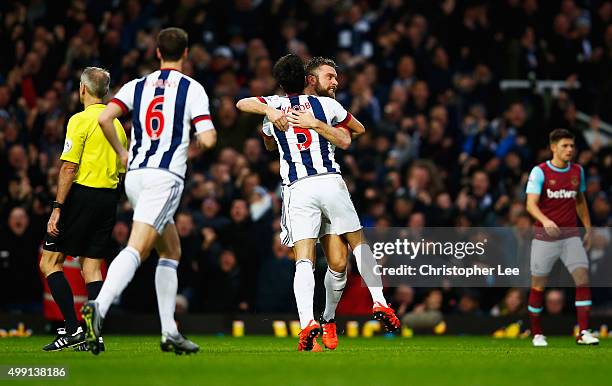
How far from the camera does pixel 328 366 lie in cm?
810

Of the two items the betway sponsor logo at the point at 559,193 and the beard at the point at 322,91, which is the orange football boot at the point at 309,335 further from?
the betway sponsor logo at the point at 559,193

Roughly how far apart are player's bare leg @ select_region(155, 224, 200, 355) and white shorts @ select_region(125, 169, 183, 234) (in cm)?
19

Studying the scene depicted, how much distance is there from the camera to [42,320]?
Answer: 1481 centimetres

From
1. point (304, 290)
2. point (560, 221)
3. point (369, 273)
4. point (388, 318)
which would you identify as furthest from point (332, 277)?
point (560, 221)

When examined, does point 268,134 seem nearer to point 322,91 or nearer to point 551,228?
point 322,91

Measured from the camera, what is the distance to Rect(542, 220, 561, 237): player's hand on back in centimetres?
1227

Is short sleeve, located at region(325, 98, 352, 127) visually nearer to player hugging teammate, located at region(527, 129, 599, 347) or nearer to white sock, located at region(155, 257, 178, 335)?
white sock, located at region(155, 257, 178, 335)

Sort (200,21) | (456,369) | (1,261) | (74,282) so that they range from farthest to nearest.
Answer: (200,21) → (1,261) → (74,282) → (456,369)

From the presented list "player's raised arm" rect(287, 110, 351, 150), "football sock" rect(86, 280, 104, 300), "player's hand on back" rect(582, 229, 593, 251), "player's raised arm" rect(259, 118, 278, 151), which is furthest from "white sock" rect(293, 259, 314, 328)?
"player's hand on back" rect(582, 229, 593, 251)

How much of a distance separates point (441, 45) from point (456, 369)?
520 inches

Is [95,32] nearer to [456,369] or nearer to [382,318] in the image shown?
[382,318]

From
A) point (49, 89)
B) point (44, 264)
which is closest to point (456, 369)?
point (44, 264)

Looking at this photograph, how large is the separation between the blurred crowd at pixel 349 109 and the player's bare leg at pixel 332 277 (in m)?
4.97

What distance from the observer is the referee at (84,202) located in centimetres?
992
